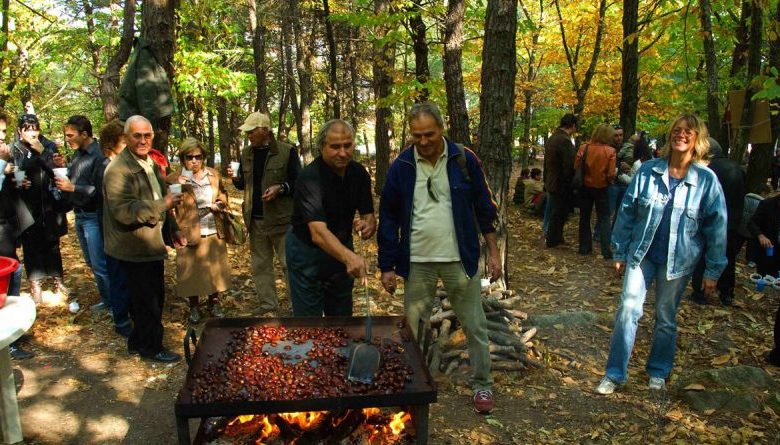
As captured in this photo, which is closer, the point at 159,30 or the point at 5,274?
the point at 5,274

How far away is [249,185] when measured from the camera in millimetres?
5938

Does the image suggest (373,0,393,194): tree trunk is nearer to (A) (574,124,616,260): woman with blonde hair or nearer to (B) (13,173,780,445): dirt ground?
(A) (574,124,616,260): woman with blonde hair

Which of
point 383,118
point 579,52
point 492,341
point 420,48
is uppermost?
point 579,52

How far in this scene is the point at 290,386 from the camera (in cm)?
281

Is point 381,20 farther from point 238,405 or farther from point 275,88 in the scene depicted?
point 275,88

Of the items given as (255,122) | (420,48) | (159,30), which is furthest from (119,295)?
(420,48)

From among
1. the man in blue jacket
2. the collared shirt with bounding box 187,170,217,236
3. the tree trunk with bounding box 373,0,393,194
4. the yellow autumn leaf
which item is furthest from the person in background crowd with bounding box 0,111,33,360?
the tree trunk with bounding box 373,0,393,194

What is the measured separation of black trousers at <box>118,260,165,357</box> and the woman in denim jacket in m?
4.02

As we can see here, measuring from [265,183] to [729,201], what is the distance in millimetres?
5207

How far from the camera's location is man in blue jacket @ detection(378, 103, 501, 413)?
3.94m

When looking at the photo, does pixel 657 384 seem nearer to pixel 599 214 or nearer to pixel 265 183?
pixel 265 183

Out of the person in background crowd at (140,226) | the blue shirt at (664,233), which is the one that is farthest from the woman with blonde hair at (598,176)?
the person in background crowd at (140,226)

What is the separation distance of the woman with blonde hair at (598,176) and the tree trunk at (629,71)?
2365 millimetres

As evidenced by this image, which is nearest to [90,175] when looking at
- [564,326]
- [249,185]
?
[249,185]
